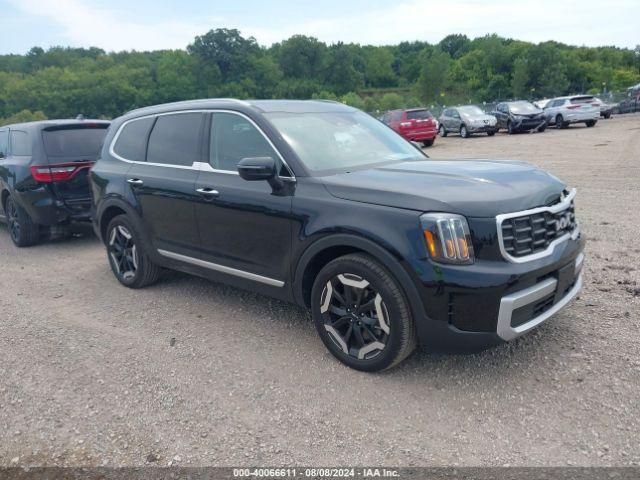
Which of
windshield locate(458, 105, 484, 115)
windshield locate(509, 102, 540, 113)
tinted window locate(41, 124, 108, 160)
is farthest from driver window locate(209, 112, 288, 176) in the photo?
windshield locate(509, 102, 540, 113)

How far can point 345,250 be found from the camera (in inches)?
141

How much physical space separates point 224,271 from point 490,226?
2215 millimetres

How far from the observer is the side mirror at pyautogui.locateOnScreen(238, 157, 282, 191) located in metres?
3.65

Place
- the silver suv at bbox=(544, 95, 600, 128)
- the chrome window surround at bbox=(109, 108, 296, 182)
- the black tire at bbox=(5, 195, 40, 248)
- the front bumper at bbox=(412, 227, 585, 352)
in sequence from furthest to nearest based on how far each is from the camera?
the silver suv at bbox=(544, 95, 600, 128)
the black tire at bbox=(5, 195, 40, 248)
the chrome window surround at bbox=(109, 108, 296, 182)
the front bumper at bbox=(412, 227, 585, 352)

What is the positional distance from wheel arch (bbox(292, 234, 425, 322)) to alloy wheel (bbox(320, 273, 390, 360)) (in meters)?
0.19

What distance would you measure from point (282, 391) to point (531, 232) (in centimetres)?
182

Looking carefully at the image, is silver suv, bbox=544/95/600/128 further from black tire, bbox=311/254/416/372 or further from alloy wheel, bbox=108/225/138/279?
black tire, bbox=311/254/416/372

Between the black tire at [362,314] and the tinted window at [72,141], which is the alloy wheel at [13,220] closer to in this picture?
the tinted window at [72,141]

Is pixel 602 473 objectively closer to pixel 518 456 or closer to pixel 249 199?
pixel 518 456

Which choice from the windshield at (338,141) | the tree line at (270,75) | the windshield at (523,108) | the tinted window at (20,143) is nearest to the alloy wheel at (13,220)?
the tinted window at (20,143)

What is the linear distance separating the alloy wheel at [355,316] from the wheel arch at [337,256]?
0.63 feet

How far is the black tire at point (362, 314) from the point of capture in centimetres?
326

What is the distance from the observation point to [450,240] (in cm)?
304

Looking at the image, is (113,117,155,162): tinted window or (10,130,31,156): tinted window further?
(10,130,31,156): tinted window
